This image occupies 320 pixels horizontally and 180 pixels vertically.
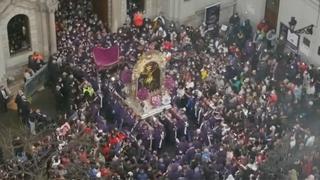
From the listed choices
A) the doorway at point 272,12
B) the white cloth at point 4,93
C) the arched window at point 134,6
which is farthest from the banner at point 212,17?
the white cloth at point 4,93

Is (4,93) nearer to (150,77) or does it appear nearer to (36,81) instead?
(36,81)

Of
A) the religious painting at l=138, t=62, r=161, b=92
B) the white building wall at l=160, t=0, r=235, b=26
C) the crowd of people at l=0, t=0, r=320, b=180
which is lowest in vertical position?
the crowd of people at l=0, t=0, r=320, b=180

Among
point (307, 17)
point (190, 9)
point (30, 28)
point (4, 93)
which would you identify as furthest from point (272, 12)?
point (4, 93)

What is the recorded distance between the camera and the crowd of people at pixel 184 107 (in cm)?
3281

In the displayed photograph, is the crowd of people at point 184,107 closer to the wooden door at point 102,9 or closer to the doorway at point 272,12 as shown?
the wooden door at point 102,9

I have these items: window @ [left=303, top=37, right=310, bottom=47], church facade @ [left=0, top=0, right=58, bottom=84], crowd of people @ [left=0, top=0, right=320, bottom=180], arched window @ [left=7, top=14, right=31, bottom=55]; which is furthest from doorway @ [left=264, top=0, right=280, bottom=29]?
arched window @ [left=7, top=14, right=31, bottom=55]

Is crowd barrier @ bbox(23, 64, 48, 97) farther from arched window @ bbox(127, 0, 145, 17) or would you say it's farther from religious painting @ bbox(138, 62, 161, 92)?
arched window @ bbox(127, 0, 145, 17)

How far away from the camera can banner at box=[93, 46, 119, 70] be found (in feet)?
126

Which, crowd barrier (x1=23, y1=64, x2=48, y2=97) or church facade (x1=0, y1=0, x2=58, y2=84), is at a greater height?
church facade (x1=0, y1=0, x2=58, y2=84)

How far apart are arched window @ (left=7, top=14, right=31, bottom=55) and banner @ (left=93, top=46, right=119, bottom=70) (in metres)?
3.54

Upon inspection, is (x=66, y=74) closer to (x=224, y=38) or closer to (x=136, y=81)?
(x=136, y=81)

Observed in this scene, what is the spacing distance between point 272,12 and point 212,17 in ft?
11.5

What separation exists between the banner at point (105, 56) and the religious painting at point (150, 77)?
2477 mm

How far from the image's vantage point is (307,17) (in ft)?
133
